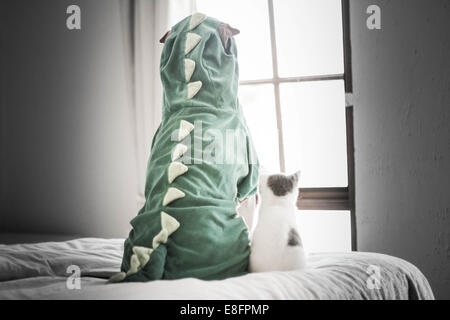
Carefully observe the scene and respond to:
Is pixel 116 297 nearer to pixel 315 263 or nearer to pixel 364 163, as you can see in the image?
pixel 315 263

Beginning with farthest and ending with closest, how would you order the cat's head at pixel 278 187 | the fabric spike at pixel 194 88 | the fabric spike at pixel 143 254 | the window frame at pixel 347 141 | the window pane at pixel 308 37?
1. the window pane at pixel 308 37
2. the window frame at pixel 347 141
3. the fabric spike at pixel 194 88
4. the cat's head at pixel 278 187
5. the fabric spike at pixel 143 254

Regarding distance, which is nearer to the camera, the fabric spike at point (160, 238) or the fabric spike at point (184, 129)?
the fabric spike at point (160, 238)

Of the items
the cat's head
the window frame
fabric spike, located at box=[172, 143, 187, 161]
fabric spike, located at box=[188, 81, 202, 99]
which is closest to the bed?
the cat's head

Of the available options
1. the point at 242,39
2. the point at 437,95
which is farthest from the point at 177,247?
the point at 242,39

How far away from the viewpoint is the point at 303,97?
2168 millimetres

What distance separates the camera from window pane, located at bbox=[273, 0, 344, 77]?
6.79 ft

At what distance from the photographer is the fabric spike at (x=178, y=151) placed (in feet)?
3.32

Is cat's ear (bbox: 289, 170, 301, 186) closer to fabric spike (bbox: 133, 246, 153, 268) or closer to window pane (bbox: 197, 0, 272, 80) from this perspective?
fabric spike (bbox: 133, 246, 153, 268)

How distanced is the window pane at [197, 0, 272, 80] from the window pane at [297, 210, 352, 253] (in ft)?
2.40

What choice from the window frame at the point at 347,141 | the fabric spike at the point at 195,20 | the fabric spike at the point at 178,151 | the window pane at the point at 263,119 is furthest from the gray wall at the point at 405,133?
the fabric spike at the point at 178,151

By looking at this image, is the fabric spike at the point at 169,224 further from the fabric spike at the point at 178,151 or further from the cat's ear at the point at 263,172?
the cat's ear at the point at 263,172

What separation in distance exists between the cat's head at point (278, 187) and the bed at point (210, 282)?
166 millimetres

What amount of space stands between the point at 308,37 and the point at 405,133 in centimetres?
78

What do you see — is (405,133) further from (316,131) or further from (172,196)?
(172,196)
